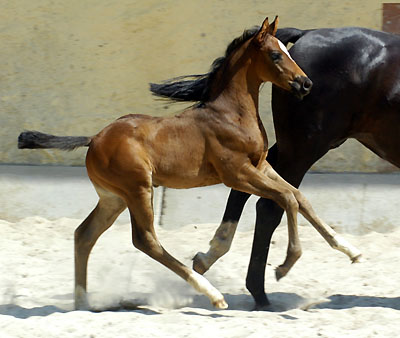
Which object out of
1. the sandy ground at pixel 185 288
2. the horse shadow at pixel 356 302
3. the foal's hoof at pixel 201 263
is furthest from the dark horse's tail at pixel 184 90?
the horse shadow at pixel 356 302

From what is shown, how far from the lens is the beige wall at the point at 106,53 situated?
701cm

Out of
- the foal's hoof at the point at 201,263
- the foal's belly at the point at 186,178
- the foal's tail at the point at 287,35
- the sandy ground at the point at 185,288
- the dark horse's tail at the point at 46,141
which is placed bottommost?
the sandy ground at the point at 185,288

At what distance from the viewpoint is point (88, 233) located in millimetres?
4520

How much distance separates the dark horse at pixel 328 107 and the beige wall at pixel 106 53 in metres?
2.28

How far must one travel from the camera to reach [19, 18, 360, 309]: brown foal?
424 centimetres

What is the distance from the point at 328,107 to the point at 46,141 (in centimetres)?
150

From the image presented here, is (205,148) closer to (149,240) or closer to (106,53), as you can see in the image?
(149,240)

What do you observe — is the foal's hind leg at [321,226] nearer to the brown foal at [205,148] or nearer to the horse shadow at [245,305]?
the brown foal at [205,148]

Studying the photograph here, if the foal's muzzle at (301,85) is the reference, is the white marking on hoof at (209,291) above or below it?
below

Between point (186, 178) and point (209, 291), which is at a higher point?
point (186, 178)

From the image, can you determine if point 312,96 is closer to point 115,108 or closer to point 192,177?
point 192,177

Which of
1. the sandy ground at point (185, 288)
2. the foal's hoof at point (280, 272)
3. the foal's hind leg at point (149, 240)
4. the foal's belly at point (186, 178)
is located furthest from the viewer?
the foal's hoof at point (280, 272)

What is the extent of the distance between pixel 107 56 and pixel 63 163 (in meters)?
0.97

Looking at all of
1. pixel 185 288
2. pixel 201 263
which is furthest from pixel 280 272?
pixel 185 288
